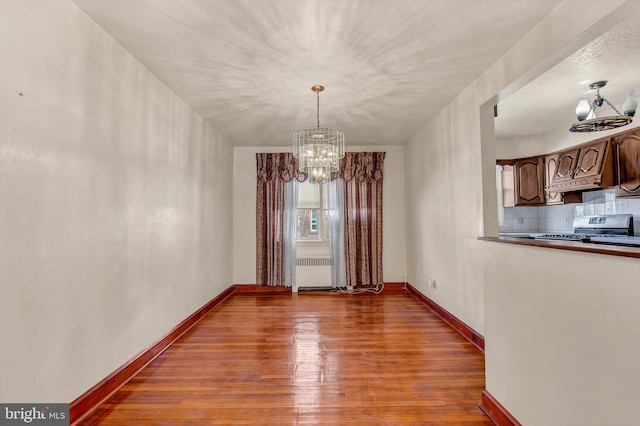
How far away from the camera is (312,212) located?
19.2 feet

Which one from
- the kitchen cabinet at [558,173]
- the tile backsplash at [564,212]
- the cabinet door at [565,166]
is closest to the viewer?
the tile backsplash at [564,212]

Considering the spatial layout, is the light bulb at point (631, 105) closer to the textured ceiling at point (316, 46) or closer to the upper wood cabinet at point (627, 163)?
the upper wood cabinet at point (627, 163)

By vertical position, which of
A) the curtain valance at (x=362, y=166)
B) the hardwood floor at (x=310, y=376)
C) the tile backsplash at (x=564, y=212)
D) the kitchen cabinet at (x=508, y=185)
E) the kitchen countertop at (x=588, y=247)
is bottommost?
the hardwood floor at (x=310, y=376)

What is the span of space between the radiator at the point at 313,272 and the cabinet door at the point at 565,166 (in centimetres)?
397

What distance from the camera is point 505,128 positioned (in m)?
4.84

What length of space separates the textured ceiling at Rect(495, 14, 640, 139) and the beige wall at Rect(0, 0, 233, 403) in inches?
153

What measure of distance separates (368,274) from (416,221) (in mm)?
1369

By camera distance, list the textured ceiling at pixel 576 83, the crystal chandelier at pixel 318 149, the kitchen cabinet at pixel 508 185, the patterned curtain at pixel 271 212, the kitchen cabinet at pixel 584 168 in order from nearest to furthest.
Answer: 1. the textured ceiling at pixel 576 83
2. the crystal chandelier at pixel 318 149
3. the kitchen cabinet at pixel 584 168
4. the kitchen cabinet at pixel 508 185
5. the patterned curtain at pixel 271 212

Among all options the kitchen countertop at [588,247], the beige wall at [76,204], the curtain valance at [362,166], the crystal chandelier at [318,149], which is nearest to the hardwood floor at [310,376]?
the beige wall at [76,204]

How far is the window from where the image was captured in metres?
5.82

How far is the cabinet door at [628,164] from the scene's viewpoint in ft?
11.6

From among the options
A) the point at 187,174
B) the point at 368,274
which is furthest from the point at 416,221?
the point at 187,174

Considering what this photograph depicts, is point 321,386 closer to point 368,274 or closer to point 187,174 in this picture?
point 187,174

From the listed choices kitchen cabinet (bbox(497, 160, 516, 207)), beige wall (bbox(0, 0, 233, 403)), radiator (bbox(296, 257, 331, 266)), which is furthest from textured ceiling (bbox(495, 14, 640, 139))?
beige wall (bbox(0, 0, 233, 403))
